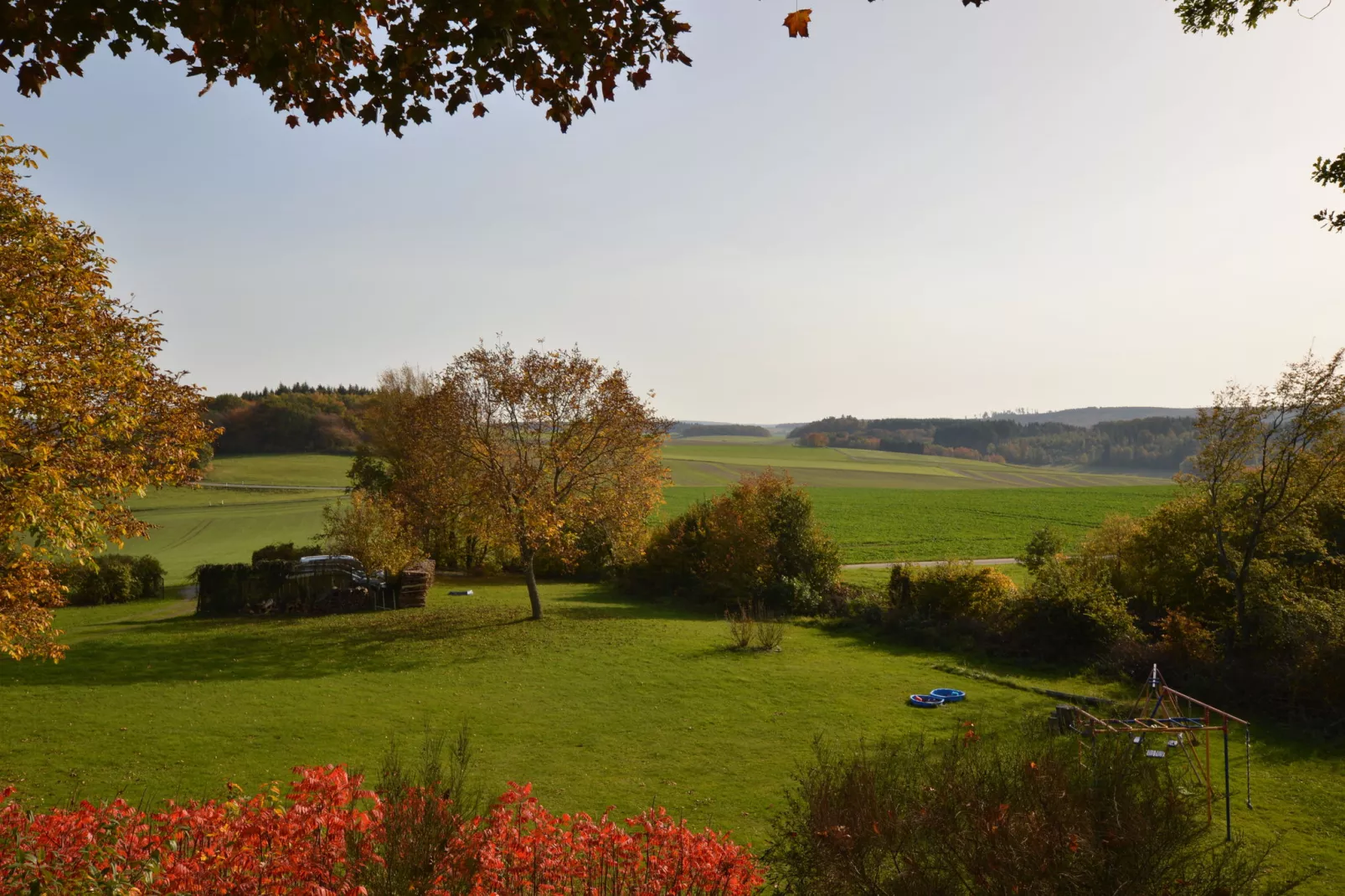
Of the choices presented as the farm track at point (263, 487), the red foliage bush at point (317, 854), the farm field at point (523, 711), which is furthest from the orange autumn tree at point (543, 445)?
the farm track at point (263, 487)

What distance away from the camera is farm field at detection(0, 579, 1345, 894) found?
1027cm

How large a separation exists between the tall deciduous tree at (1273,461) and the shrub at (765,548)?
12.8m

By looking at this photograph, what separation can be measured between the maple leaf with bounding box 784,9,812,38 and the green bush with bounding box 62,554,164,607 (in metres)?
32.3

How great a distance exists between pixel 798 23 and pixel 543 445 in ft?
68.6

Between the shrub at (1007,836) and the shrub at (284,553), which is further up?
the shrub at (1007,836)

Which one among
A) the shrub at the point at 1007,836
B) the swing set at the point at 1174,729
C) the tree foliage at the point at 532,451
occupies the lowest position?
the swing set at the point at 1174,729

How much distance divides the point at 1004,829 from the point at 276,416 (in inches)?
3897

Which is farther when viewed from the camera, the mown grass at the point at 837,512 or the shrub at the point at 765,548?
the mown grass at the point at 837,512

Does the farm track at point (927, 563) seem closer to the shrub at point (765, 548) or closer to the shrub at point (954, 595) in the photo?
the shrub at point (765, 548)

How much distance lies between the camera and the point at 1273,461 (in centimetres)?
1747

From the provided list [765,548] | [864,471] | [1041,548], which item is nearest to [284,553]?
[765,548]

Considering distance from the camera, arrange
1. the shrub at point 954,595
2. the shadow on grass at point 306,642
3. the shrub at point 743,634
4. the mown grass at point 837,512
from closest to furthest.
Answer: the shadow on grass at point 306,642
the shrub at point 743,634
the shrub at point 954,595
the mown grass at point 837,512

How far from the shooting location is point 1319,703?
1470cm

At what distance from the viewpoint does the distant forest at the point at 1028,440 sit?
114750mm
